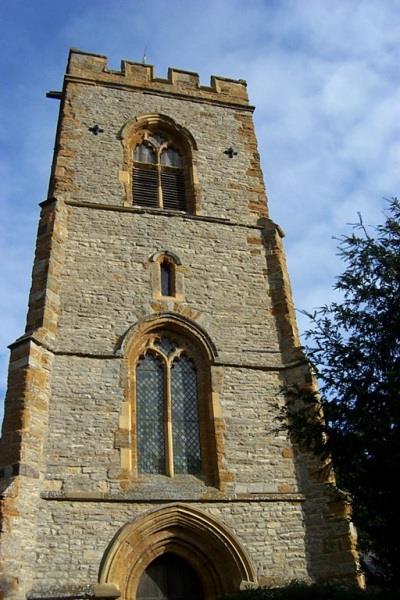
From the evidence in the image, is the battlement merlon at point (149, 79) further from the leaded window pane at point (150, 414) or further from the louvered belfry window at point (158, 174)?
the leaded window pane at point (150, 414)

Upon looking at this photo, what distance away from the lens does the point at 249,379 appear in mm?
11711

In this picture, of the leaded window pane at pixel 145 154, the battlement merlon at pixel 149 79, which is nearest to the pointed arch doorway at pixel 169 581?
the leaded window pane at pixel 145 154

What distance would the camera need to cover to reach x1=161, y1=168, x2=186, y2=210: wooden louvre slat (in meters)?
15.0

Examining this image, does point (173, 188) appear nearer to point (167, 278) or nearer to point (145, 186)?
point (145, 186)

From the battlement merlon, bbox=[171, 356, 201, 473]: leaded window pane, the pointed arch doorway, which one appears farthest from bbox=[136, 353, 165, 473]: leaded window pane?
the battlement merlon

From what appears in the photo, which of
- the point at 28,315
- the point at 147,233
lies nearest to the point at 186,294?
the point at 147,233

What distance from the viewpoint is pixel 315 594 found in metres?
7.98

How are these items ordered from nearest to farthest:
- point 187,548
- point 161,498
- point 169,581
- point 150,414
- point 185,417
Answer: point 169,581
point 187,548
point 161,498
point 150,414
point 185,417

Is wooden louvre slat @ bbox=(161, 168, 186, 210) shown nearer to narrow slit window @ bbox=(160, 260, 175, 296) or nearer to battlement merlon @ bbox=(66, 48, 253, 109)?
narrow slit window @ bbox=(160, 260, 175, 296)

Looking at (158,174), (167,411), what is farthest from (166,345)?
(158,174)

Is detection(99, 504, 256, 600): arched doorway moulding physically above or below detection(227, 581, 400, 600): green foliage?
above

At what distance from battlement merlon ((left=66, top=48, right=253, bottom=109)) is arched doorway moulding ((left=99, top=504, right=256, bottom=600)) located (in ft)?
38.4

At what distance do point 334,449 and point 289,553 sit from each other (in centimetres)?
256

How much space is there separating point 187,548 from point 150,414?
2.40 metres
